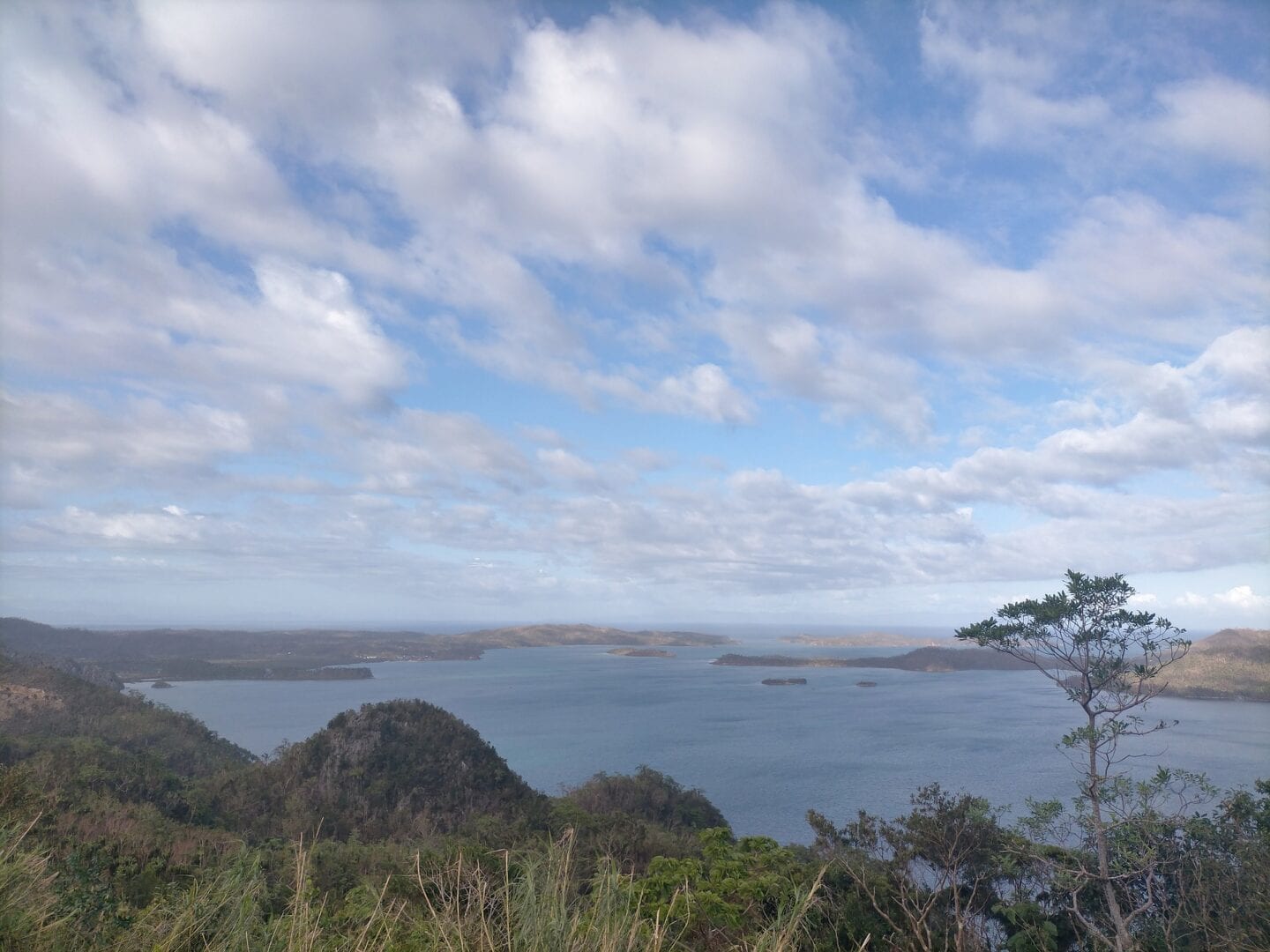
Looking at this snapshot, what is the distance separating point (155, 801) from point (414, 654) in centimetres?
9473

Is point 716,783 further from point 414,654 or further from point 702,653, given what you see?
point 702,653

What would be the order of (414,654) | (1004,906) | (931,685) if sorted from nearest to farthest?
(1004,906)
(931,685)
(414,654)

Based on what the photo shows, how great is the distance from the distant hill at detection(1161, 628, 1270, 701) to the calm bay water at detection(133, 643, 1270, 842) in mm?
1413

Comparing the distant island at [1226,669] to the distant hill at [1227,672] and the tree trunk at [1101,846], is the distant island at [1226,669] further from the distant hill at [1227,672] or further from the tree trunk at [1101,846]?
the tree trunk at [1101,846]

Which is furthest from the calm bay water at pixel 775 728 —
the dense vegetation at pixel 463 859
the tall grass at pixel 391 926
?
the tall grass at pixel 391 926

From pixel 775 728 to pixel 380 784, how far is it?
3546cm

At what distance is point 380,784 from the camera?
26984 millimetres

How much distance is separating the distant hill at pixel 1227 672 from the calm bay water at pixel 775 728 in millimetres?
1413

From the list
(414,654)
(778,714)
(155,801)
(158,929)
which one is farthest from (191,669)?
(158,929)

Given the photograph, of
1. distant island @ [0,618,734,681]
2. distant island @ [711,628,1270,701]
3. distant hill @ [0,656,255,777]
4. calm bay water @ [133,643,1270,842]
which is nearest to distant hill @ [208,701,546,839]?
distant hill @ [0,656,255,777]

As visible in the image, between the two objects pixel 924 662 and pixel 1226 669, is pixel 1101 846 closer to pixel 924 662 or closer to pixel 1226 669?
pixel 1226 669

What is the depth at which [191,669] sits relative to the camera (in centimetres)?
8231

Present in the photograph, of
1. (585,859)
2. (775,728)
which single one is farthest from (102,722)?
(775,728)

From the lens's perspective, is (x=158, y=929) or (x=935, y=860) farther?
(x=935, y=860)
